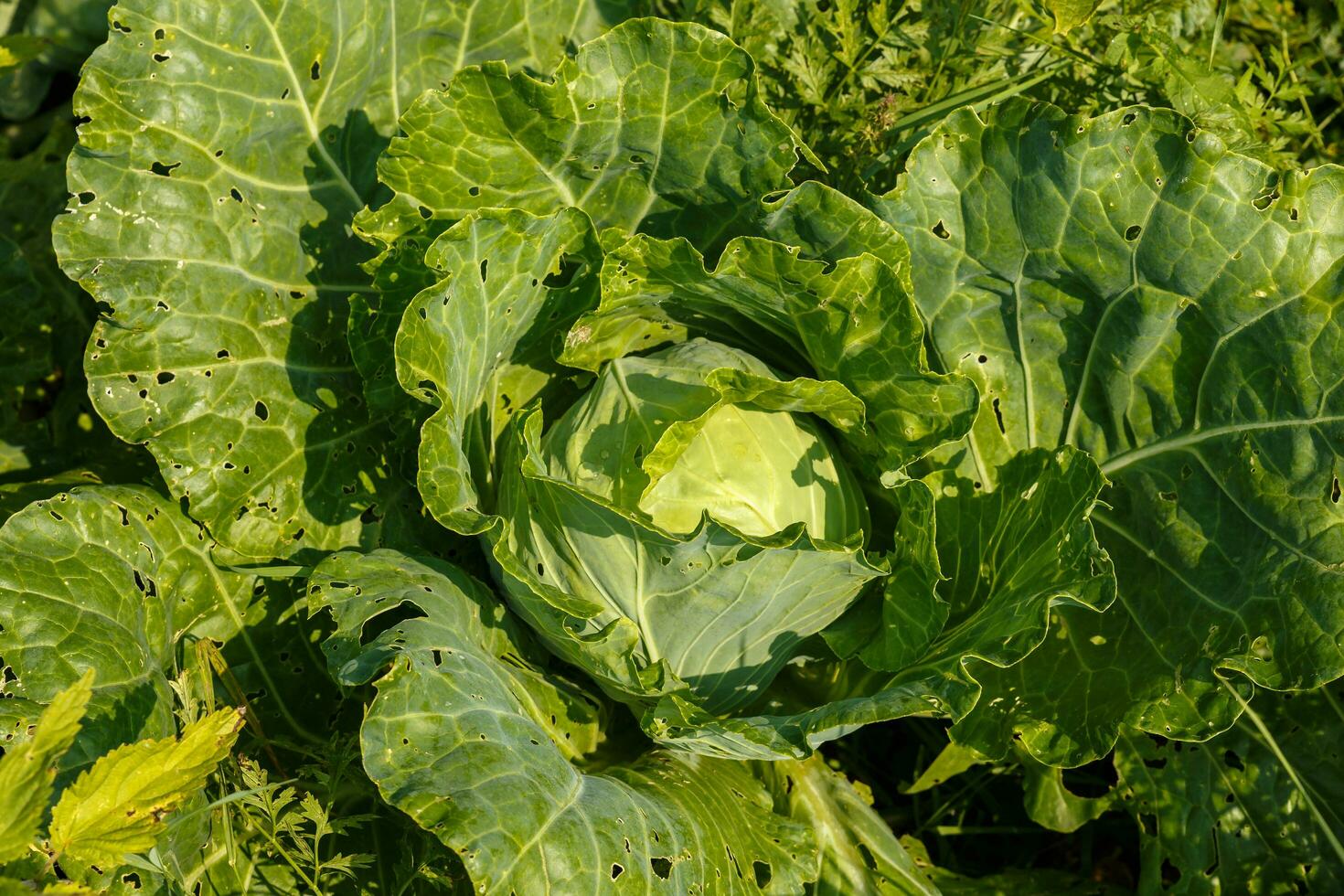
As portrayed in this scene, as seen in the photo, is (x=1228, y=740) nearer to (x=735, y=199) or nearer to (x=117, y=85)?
(x=735, y=199)

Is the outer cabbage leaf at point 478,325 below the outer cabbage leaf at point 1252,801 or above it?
above

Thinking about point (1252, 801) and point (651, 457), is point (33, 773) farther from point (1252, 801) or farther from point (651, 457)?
point (1252, 801)

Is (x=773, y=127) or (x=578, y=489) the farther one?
(x=773, y=127)

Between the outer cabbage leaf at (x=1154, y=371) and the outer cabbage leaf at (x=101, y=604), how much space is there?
84.1 inches

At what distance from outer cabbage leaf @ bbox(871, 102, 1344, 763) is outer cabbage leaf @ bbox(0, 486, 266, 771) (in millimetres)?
2137

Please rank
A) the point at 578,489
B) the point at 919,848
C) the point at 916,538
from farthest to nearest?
the point at 919,848, the point at 916,538, the point at 578,489

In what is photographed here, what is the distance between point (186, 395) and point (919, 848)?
2.64 metres

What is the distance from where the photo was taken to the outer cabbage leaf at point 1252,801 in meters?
3.42

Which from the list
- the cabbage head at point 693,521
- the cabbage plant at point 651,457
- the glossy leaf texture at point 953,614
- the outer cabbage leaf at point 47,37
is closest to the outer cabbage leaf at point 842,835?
the cabbage plant at point 651,457

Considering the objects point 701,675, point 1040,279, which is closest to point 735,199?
point 1040,279

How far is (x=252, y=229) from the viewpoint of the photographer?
3.21m

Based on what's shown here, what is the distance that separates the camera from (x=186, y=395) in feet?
10.2

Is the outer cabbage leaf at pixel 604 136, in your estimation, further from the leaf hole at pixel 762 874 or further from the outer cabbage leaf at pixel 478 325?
the leaf hole at pixel 762 874

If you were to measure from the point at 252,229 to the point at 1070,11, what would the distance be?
230 cm
